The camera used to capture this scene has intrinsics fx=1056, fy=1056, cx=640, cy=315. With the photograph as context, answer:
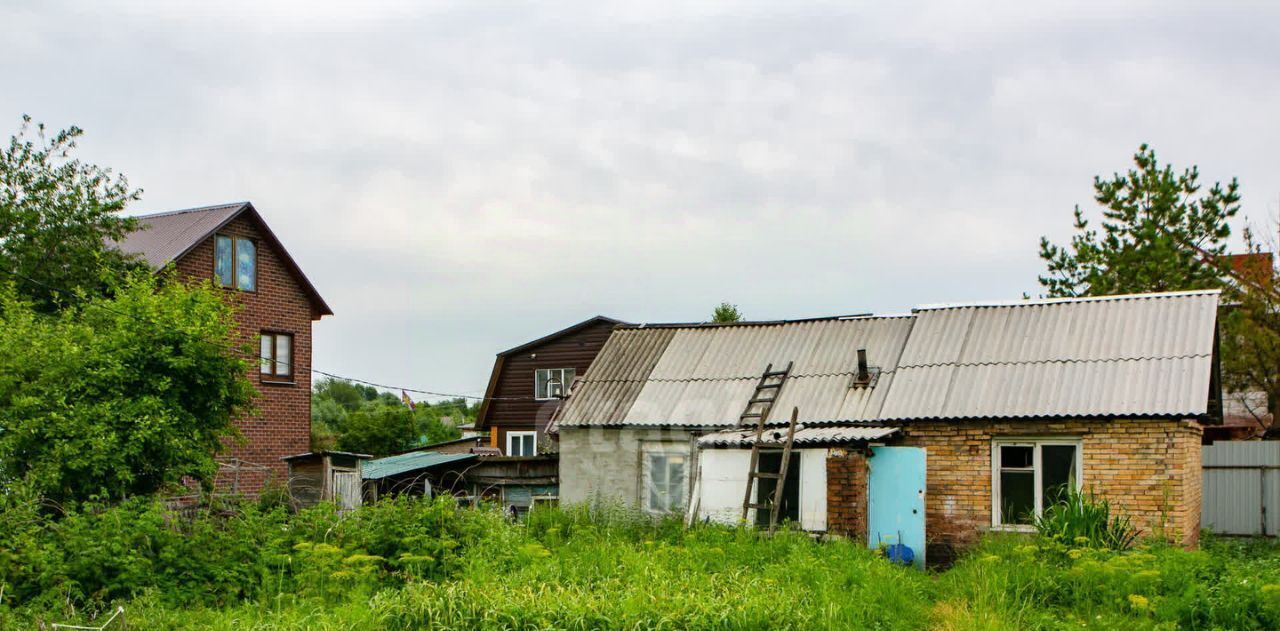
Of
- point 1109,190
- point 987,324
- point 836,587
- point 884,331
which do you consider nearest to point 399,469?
point 884,331

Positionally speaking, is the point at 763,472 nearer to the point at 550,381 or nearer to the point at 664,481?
the point at 664,481

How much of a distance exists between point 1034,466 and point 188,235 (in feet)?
64.9

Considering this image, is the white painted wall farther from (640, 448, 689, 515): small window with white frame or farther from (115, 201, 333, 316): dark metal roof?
(115, 201, 333, 316): dark metal roof

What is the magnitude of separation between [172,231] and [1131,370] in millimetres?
22087

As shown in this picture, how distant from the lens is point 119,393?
→ 14.3m

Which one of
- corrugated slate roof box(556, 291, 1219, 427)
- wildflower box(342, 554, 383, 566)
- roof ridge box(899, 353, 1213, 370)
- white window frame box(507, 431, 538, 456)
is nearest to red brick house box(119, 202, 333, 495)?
white window frame box(507, 431, 538, 456)

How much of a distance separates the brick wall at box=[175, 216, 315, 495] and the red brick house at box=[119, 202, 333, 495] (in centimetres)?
2

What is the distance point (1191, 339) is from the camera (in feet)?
49.3

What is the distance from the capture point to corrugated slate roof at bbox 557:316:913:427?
55.9ft

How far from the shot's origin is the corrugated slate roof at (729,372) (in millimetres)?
17047

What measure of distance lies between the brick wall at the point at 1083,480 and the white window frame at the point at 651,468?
3.33 meters

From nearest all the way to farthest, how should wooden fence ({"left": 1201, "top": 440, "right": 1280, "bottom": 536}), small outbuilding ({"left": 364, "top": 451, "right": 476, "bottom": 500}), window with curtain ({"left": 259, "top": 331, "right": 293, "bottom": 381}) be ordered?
wooden fence ({"left": 1201, "top": 440, "right": 1280, "bottom": 536}), small outbuilding ({"left": 364, "top": 451, "right": 476, "bottom": 500}), window with curtain ({"left": 259, "top": 331, "right": 293, "bottom": 381})

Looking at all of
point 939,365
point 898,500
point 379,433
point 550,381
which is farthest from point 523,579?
point 379,433

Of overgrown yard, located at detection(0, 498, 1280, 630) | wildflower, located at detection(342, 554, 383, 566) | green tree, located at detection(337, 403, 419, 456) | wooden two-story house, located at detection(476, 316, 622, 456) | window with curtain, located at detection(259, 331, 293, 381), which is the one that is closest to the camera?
overgrown yard, located at detection(0, 498, 1280, 630)
